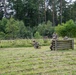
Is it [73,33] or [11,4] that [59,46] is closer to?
[73,33]

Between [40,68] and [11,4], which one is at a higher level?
[11,4]

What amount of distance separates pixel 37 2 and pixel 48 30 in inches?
775

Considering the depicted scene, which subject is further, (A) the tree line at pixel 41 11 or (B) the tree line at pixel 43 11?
(B) the tree line at pixel 43 11

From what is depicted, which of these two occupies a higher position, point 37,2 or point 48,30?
point 37,2

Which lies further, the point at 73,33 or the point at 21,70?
the point at 73,33

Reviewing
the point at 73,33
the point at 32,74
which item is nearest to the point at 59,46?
the point at 32,74

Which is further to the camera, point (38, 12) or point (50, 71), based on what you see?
point (38, 12)

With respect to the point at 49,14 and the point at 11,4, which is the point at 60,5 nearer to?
the point at 49,14

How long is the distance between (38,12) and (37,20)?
2336mm

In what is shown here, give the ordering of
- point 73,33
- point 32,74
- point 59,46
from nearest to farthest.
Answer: point 32,74 < point 59,46 < point 73,33

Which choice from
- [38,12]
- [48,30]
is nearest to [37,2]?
[38,12]

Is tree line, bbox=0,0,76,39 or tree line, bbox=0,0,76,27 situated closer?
tree line, bbox=0,0,76,39

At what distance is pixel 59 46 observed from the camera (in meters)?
16.9

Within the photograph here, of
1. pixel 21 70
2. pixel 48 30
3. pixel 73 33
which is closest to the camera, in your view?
pixel 21 70
